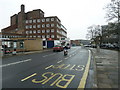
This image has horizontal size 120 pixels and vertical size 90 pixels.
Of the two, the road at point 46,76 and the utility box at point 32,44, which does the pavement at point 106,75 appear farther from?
the utility box at point 32,44

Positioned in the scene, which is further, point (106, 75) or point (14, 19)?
point (14, 19)

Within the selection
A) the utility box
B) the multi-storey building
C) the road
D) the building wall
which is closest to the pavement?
the road

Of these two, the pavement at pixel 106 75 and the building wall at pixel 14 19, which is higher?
the building wall at pixel 14 19

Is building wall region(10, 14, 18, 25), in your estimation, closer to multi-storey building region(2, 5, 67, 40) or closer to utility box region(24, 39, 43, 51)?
multi-storey building region(2, 5, 67, 40)

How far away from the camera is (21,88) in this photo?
395cm

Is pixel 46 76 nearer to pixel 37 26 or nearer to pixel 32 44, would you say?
pixel 32 44

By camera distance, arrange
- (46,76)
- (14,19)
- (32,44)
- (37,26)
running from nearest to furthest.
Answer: (46,76)
(32,44)
(37,26)
(14,19)

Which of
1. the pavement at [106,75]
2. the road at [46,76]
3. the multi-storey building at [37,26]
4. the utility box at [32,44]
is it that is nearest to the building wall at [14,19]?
the multi-storey building at [37,26]

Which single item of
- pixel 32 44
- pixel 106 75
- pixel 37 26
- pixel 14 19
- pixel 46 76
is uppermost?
pixel 14 19

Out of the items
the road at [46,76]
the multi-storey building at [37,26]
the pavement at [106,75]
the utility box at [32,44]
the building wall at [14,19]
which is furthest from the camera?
the building wall at [14,19]

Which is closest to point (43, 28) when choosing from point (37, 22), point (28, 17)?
point (37, 22)

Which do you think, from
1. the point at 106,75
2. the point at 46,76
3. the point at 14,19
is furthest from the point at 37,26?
the point at 106,75

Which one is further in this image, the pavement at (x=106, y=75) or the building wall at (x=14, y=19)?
the building wall at (x=14, y=19)

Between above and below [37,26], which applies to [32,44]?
below
